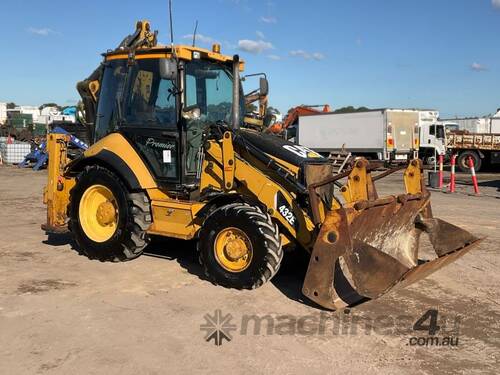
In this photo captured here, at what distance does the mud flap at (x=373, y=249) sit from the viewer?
475cm

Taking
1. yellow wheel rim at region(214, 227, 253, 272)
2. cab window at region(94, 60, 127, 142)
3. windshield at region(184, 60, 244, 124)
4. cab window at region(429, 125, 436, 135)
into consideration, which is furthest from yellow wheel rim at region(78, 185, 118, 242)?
cab window at region(429, 125, 436, 135)

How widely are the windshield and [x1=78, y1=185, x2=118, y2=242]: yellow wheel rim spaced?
1615 millimetres

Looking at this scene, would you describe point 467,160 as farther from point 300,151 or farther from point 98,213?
point 98,213

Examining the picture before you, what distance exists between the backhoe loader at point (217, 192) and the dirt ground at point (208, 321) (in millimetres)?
315

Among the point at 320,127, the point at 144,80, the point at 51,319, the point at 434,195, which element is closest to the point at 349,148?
the point at 320,127

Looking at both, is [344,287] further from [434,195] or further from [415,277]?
[434,195]

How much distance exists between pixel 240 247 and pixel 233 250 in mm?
89

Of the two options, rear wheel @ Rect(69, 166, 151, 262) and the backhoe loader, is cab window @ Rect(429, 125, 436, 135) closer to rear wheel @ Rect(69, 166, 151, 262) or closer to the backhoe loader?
the backhoe loader

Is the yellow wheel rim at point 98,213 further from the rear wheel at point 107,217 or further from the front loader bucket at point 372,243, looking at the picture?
the front loader bucket at point 372,243

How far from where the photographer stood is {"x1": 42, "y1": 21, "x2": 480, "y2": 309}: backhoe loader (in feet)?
16.9

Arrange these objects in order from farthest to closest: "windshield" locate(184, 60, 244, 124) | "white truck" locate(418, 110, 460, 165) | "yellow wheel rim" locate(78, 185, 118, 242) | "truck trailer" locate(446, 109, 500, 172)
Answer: "white truck" locate(418, 110, 460, 165)
"truck trailer" locate(446, 109, 500, 172)
"yellow wheel rim" locate(78, 185, 118, 242)
"windshield" locate(184, 60, 244, 124)

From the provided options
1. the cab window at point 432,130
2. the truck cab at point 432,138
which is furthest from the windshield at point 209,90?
the cab window at point 432,130

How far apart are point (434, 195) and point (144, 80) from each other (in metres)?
10.7

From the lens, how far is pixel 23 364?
393cm
